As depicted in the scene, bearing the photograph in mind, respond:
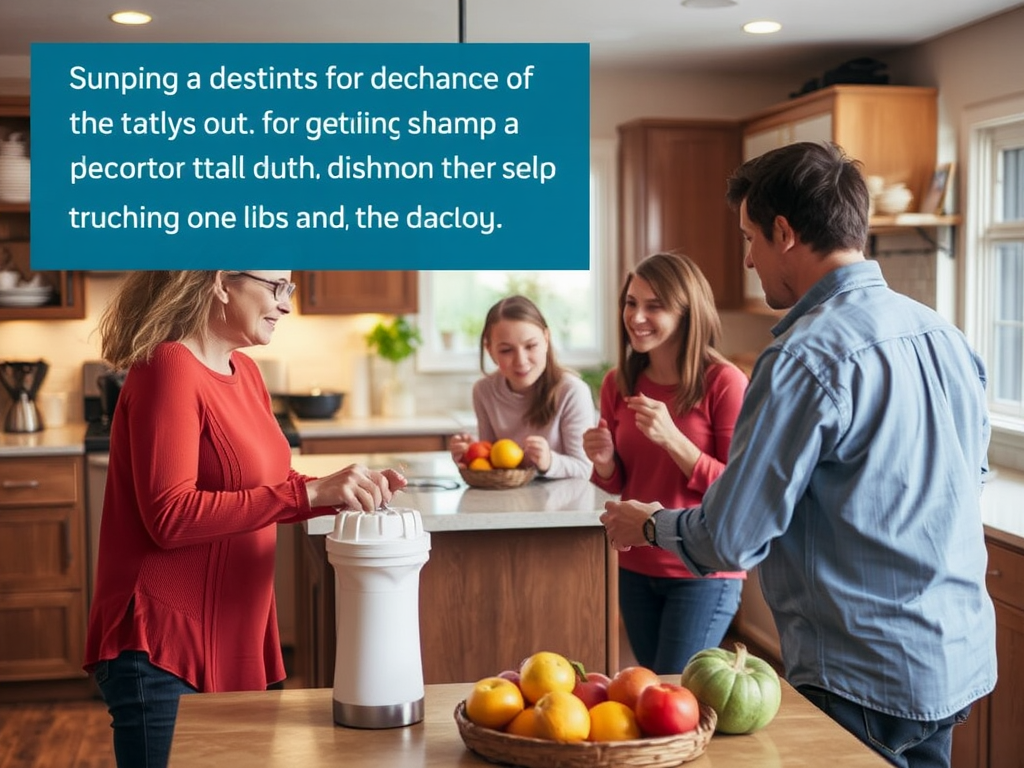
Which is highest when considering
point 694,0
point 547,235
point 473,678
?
point 694,0

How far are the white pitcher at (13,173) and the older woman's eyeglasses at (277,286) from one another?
348 cm

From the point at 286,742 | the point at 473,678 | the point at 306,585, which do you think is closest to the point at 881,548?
the point at 286,742

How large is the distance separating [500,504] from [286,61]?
1.58 metres

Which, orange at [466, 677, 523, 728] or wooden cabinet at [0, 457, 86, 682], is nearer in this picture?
orange at [466, 677, 523, 728]

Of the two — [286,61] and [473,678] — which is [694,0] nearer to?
[473,678]

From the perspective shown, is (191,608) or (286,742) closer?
(286,742)

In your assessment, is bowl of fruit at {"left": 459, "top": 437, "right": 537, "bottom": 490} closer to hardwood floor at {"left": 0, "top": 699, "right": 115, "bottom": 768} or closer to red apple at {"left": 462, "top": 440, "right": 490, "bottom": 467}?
red apple at {"left": 462, "top": 440, "right": 490, "bottom": 467}

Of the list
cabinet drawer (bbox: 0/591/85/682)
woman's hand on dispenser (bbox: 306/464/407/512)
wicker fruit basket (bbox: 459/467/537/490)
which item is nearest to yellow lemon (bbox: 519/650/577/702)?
woman's hand on dispenser (bbox: 306/464/407/512)

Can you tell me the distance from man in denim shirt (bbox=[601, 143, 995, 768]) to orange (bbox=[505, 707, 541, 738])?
361 millimetres

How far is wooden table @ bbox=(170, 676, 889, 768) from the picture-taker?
157 cm

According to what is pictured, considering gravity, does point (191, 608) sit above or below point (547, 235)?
below

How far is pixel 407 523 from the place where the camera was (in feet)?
5.57

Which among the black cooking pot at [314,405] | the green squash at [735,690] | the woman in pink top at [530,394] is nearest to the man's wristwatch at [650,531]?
the green squash at [735,690]

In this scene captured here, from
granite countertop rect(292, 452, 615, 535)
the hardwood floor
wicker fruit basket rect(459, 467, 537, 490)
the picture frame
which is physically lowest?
the hardwood floor
